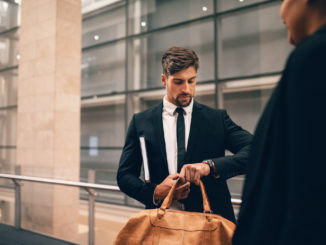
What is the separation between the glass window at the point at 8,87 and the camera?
1356cm

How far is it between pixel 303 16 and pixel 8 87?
14841 mm

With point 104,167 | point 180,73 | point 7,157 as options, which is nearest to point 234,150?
point 180,73

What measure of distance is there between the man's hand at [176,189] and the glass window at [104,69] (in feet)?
30.4

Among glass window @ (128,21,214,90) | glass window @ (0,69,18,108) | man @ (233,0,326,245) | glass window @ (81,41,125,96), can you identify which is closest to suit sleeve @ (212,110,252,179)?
man @ (233,0,326,245)

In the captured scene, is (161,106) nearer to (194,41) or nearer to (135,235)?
(135,235)

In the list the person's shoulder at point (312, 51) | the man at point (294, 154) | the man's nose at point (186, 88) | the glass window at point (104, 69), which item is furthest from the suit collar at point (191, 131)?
the glass window at point (104, 69)

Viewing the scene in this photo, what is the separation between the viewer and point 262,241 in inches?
27.8

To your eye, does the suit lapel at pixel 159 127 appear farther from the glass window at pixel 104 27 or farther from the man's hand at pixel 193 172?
the glass window at pixel 104 27

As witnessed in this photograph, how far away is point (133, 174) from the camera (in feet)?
5.41

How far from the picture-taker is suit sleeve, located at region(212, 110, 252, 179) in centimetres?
138

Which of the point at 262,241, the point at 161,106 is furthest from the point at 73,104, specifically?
the point at 262,241

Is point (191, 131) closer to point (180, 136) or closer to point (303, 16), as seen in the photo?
point (180, 136)

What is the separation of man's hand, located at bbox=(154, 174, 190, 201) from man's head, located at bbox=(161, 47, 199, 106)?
1.34ft

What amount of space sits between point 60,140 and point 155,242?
5886mm
